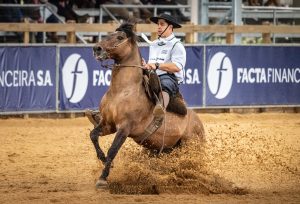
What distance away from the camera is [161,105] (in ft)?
33.3

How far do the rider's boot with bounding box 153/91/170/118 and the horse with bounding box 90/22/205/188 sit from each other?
109mm

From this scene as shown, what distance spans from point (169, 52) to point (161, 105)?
0.77m

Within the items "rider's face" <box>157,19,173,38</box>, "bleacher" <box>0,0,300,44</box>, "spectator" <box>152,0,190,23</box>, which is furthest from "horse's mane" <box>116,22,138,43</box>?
"spectator" <box>152,0,190,23</box>

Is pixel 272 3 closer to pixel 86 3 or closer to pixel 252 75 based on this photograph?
pixel 252 75

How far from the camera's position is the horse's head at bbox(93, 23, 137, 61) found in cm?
965

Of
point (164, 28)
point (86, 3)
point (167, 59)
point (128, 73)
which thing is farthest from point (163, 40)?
point (86, 3)

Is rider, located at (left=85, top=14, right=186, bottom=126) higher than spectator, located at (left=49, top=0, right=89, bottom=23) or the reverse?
the reverse

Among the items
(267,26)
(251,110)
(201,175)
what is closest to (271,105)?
(251,110)

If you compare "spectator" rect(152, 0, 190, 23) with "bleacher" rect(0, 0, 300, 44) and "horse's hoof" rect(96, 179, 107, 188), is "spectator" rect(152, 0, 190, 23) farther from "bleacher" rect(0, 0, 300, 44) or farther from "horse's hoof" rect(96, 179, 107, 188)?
"horse's hoof" rect(96, 179, 107, 188)

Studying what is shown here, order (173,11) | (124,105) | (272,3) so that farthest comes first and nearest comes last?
(272,3), (173,11), (124,105)

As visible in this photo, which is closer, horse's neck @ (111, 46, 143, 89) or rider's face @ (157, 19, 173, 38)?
horse's neck @ (111, 46, 143, 89)

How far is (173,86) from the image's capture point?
34.5 feet

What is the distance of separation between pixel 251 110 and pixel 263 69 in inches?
41.1

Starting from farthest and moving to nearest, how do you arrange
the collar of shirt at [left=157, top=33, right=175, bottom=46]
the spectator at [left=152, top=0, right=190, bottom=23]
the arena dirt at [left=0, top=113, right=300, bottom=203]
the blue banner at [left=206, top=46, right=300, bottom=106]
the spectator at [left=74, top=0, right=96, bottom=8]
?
1. the spectator at [left=152, top=0, right=190, bottom=23]
2. the spectator at [left=74, top=0, right=96, bottom=8]
3. the blue banner at [left=206, top=46, right=300, bottom=106]
4. the collar of shirt at [left=157, top=33, right=175, bottom=46]
5. the arena dirt at [left=0, top=113, right=300, bottom=203]
